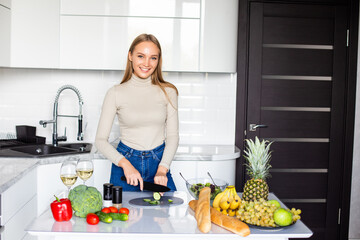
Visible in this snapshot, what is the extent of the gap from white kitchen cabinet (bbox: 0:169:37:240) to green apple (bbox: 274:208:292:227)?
137 cm

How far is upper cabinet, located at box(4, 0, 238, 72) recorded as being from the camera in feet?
10.4

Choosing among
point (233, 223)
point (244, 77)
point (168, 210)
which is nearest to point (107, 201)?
point (168, 210)

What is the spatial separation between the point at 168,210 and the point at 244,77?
208cm

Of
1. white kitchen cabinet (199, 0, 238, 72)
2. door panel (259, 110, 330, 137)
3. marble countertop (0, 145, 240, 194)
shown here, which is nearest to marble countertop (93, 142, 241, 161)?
marble countertop (0, 145, 240, 194)

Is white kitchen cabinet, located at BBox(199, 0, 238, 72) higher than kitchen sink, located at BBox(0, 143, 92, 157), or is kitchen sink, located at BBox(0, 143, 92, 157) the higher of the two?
white kitchen cabinet, located at BBox(199, 0, 238, 72)

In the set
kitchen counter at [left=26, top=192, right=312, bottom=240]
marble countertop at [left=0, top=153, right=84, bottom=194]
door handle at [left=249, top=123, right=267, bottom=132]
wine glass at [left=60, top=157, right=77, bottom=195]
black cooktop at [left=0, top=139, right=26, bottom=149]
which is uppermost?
door handle at [left=249, top=123, right=267, bottom=132]

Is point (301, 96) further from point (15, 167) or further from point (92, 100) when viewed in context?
point (15, 167)

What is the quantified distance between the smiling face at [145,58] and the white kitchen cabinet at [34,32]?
118cm

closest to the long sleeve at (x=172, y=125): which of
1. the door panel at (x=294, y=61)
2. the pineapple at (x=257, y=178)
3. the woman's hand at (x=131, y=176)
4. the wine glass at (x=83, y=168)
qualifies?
the woman's hand at (x=131, y=176)

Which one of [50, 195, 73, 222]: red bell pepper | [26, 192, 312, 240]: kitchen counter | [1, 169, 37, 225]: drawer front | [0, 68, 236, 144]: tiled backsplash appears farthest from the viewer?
[0, 68, 236, 144]: tiled backsplash

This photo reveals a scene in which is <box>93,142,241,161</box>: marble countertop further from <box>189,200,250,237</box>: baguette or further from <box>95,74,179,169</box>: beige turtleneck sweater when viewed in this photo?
<box>189,200,250,237</box>: baguette

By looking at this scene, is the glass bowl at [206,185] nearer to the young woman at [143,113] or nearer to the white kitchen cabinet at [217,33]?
the young woman at [143,113]

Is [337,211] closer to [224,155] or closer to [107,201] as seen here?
[224,155]

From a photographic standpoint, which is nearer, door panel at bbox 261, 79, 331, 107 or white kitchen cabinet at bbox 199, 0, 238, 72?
white kitchen cabinet at bbox 199, 0, 238, 72
